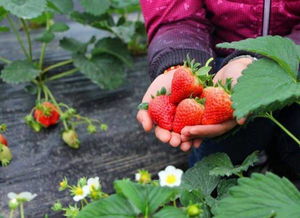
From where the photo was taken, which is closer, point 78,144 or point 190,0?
point 190,0

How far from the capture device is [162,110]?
0.88 metres

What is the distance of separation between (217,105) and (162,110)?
0.40 ft

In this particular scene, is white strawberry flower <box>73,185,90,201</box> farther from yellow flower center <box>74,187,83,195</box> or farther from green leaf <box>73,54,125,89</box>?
green leaf <box>73,54,125,89</box>

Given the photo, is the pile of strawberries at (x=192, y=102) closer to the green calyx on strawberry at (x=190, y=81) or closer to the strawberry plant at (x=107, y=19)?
the green calyx on strawberry at (x=190, y=81)

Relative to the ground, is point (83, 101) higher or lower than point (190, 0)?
lower

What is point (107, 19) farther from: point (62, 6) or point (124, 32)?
point (62, 6)

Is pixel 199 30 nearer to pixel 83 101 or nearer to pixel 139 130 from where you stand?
pixel 139 130

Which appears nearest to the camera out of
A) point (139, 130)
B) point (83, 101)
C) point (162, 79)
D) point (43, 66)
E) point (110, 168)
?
point (162, 79)

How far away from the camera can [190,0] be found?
1.22m

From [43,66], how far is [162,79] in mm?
883

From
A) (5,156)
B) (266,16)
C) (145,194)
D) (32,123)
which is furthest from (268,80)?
(32,123)

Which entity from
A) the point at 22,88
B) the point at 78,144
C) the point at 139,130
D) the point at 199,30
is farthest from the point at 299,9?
the point at 22,88

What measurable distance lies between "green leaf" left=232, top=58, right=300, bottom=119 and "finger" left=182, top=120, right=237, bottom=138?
0.15m

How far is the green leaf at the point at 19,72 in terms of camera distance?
1.51 meters
